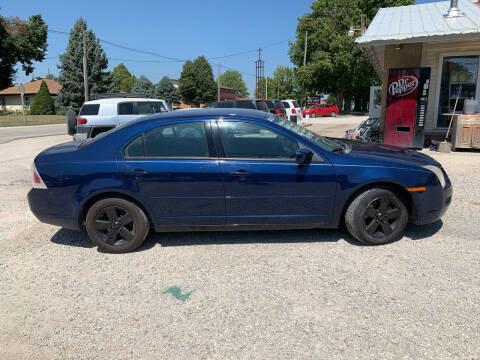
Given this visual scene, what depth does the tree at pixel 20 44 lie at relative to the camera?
40094mm

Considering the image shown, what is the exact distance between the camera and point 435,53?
10.9 meters

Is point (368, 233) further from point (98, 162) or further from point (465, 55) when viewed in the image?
point (465, 55)

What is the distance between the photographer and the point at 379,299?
303 cm

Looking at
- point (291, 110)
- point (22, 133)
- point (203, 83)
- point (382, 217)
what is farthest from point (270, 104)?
point (203, 83)

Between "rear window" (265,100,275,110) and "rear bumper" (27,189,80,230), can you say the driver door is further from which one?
"rear window" (265,100,275,110)

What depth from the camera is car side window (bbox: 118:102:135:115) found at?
12508mm

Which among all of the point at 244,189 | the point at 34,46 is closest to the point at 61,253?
the point at 244,189

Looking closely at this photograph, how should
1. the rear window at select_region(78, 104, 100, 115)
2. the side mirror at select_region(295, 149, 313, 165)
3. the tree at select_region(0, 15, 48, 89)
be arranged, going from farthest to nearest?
the tree at select_region(0, 15, 48, 89)
the rear window at select_region(78, 104, 100, 115)
the side mirror at select_region(295, 149, 313, 165)

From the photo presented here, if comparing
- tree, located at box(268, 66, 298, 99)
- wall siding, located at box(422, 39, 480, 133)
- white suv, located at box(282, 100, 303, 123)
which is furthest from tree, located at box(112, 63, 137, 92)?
wall siding, located at box(422, 39, 480, 133)

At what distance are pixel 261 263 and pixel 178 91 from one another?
68075 mm

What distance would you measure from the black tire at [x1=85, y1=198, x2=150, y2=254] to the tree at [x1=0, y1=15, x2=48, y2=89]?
45.3 metres

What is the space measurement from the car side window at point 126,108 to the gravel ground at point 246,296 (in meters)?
8.45

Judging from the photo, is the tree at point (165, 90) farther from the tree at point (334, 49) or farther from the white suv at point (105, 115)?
the white suv at point (105, 115)

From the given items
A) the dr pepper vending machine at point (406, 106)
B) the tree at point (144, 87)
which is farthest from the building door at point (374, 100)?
the tree at point (144, 87)
